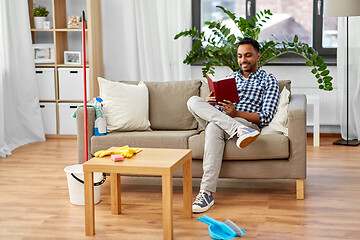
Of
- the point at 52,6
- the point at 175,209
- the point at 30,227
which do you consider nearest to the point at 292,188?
the point at 175,209

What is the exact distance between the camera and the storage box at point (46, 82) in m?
5.52

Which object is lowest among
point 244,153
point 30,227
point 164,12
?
point 30,227

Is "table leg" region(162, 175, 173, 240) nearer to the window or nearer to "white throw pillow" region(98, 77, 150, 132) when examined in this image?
"white throw pillow" region(98, 77, 150, 132)

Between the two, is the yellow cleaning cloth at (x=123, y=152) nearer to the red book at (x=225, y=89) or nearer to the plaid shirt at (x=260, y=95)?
the red book at (x=225, y=89)

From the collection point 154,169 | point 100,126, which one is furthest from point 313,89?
point 154,169

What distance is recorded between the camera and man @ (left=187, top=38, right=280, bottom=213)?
11.0ft

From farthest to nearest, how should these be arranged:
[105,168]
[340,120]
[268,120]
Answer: [340,120]
[268,120]
[105,168]

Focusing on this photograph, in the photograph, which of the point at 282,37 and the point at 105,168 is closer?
the point at 105,168

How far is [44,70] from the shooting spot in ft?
18.1

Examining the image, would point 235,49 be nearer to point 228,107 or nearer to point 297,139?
point 228,107

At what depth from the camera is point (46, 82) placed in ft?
18.2

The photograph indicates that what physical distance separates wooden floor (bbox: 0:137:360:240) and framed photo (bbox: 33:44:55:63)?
1448 millimetres

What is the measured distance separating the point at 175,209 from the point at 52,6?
9.87 ft

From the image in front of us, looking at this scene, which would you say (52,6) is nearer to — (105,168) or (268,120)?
(268,120)
